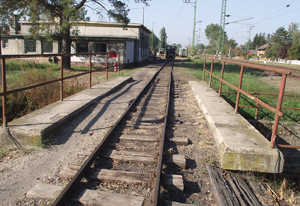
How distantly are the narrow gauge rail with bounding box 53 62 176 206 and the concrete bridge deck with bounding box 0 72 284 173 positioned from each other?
970 mm

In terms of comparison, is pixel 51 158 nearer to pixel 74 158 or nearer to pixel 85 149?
pixel 74 158

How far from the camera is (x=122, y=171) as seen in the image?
3.63 metres

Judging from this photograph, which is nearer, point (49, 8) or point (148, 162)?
point (148, 162)

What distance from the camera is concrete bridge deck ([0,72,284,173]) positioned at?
3.85 metres

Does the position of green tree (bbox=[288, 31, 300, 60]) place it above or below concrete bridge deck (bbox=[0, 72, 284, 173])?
above

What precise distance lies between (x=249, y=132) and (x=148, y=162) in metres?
2.00

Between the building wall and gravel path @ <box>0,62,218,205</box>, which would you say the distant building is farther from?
gravel path @ <box>0,62,218,205</box>

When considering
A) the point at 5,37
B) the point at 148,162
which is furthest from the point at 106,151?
the point at 5,37

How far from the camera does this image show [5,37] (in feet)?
88.1

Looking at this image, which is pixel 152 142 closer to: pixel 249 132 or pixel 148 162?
pixel 148 162

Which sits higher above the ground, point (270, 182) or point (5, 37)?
point (5, 37)

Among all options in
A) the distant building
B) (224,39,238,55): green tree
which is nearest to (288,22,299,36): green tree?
(224,39,238,55): green tree

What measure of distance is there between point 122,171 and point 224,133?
6.58ft

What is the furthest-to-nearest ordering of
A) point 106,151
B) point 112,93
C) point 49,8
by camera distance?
point 49,8 → point 112,93 → point 106,151
